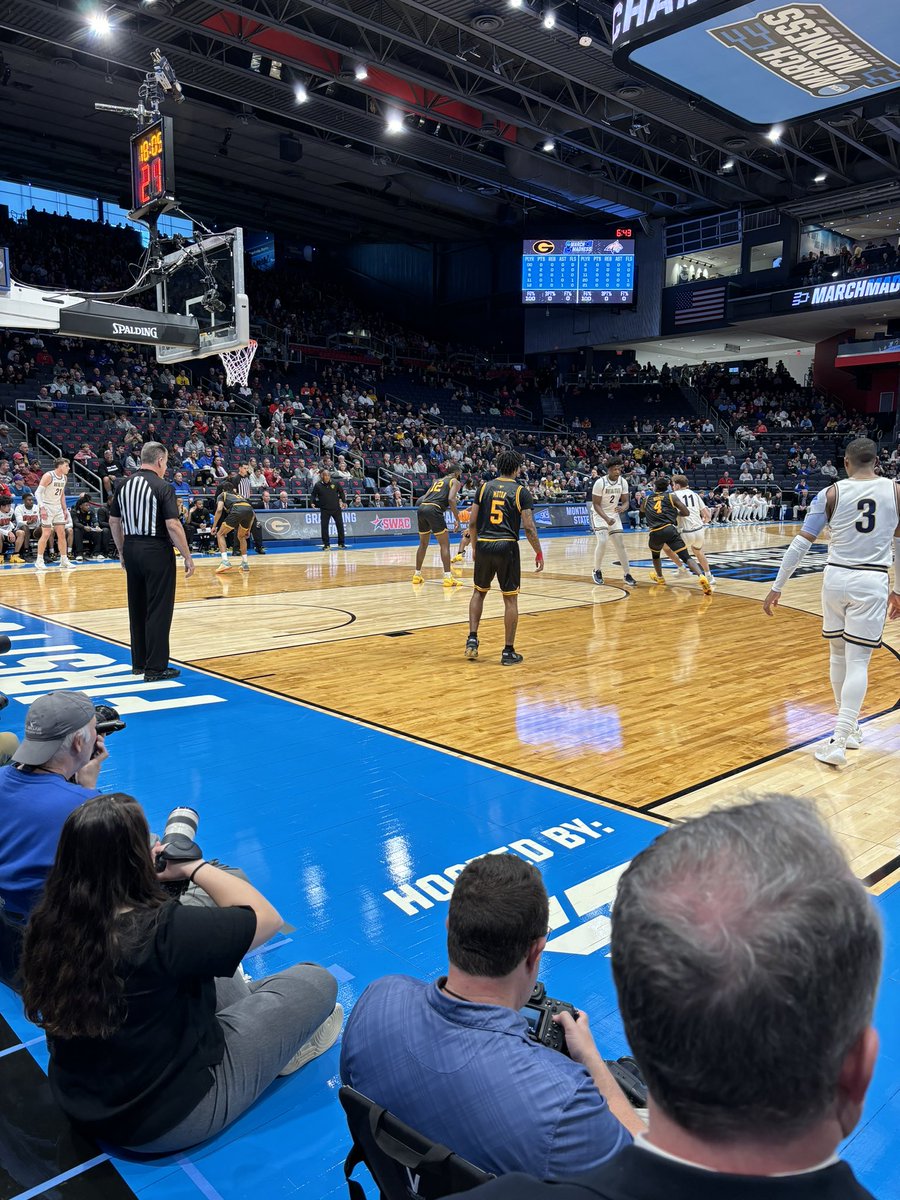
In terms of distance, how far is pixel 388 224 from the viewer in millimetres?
35500

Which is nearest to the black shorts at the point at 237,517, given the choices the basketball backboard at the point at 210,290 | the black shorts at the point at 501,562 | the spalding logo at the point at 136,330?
the basketball backboard at the point at 210,290

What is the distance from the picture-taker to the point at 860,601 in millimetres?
5086

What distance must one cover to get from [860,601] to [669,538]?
763 centimetres

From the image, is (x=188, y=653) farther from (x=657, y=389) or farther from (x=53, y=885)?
(x=657, y=389)

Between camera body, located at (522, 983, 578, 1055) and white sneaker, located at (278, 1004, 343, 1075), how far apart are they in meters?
1.11

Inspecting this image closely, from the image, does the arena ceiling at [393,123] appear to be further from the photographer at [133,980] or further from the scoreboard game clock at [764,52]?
the photographer at [133,980]

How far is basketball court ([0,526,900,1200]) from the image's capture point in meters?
2.65

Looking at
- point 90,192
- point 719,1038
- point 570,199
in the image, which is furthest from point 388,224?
point 719,1038

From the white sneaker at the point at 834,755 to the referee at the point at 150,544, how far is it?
4810 millimetres

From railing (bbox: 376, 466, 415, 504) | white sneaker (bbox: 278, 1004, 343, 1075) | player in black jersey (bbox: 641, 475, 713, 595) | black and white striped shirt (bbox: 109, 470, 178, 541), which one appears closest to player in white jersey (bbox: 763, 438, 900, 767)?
white sneaker (bbox: 278, 1004, 343, 1075)

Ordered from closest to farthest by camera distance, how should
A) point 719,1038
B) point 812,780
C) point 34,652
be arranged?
1. point 719,1038
2. point 812,780
3. point 34,652

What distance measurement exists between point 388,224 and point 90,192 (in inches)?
450

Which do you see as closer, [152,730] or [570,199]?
[152,730]

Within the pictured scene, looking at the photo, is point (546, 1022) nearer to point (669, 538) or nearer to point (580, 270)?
point (669, 538)
